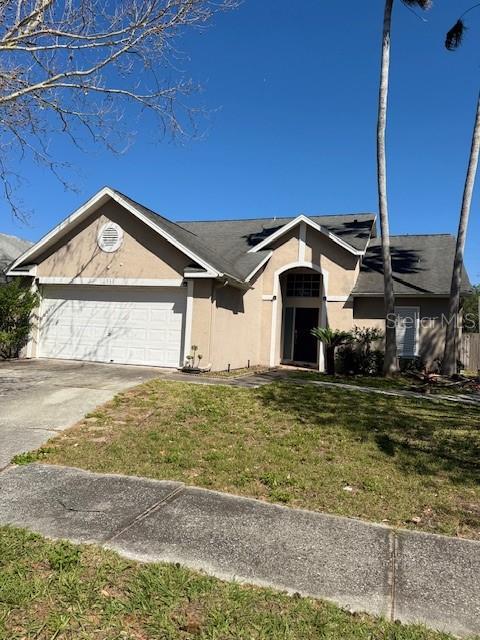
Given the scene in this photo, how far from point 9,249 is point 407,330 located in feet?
55.3

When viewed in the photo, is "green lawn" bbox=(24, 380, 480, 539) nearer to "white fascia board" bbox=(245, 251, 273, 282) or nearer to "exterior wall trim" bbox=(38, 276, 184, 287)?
"exterior wall trim" bbox=(38, 276, 184, 287)

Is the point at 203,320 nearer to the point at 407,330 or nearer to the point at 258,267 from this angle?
the point at 258,267

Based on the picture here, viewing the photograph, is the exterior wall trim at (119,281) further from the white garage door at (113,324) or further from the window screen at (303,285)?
the window screen at (303,285)

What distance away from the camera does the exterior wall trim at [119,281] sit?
45.4 ft

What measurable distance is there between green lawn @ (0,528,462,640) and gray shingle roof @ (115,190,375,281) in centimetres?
1109

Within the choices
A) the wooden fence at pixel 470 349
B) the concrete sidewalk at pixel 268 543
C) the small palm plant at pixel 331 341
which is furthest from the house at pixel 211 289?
the concrete sidewalk at pixel 268 543

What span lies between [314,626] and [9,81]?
37.3 feet

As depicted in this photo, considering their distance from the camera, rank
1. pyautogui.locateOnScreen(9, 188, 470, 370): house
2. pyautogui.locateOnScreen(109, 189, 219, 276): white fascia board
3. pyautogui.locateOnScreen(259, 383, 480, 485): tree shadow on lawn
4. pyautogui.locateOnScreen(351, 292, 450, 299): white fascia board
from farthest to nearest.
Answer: pyautogui.locateOnScreen(351, 292, 450, 299): white fascia board < pyautogui.locateOnScreen(9, 188, 470, 370): house < pyautogui.locateOnScreen(109, 189, 219, 276): white fascia board < pyautogui.locateOnScreen(259, 383, 480, 485): tree shadow on lawn

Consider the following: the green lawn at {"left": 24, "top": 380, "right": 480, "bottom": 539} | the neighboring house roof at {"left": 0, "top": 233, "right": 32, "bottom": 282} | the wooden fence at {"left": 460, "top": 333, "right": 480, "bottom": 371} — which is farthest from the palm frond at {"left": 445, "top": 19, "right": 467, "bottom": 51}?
the neighboring house roof at {"left": 0, "top": 233, "right": 32, "bottom": 282}

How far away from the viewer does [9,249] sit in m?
21.1

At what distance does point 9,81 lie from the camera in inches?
402

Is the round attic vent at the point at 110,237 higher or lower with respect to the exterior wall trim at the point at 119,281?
higher

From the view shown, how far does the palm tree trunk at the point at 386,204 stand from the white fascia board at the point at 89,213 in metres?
6.01

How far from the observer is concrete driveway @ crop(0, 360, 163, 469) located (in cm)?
713
